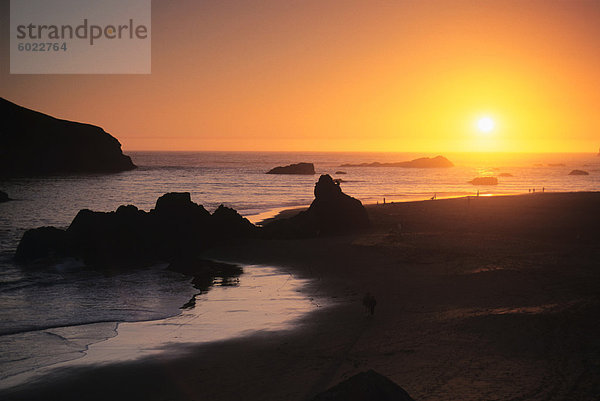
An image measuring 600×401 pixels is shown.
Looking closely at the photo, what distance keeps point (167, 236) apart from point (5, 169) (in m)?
126

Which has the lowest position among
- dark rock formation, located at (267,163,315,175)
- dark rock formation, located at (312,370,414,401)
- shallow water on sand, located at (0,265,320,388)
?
shallow water on sand, located at (0,265,320,388)

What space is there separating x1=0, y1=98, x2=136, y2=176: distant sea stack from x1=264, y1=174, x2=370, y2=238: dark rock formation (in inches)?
4816

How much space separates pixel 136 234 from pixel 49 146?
434 ft

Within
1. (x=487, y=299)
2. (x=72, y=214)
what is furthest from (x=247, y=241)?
(x=72, y=214)

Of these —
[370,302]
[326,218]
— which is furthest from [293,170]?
[370,302]

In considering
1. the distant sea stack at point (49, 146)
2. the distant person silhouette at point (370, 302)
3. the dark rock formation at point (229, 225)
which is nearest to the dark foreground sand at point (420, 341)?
the distant person silhouette at point (370, 302)

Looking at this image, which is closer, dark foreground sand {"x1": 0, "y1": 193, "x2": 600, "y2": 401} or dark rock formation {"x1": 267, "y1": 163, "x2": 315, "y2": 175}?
dark foreground sand {"x1": 0, "y1": 193, "x2": 600, "y2": 401}

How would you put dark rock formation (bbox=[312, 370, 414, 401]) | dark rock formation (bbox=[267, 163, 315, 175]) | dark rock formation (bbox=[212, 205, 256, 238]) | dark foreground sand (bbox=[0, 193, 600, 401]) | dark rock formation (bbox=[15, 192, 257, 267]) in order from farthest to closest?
dark rock formation (bbox=[267, 163, 315, 175]) < dark rock formation (bbox=[212, 205, 256, 238]) < dark rock formation (bbox=[15, 192, 257, 267]) < dark foreground sand (bbox=[0, 193, 600, 401]) < dark rock formation (bbox=[312, 370, 414, 401])

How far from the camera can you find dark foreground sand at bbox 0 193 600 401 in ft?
39.8

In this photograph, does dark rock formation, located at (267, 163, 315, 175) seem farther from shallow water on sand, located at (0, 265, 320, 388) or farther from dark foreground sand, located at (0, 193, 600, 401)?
shallow water on sand, located at (0, 265, 320, 388)

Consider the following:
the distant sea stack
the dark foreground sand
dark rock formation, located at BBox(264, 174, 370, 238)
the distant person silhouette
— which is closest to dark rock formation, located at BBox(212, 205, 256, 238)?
dark rock formation, located at BBox(264, 174, 370, 238)

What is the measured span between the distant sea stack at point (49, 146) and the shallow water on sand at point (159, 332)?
135m

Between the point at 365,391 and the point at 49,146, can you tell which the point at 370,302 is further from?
the point at 49,146

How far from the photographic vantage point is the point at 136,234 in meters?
31.8
